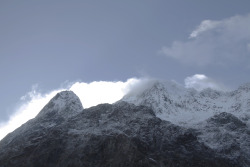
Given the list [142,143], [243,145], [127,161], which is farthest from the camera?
[243,145]

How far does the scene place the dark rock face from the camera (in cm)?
16738

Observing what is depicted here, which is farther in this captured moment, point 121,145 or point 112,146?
point 112,146

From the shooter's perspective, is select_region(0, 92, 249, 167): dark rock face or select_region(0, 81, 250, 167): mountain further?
select_region(0, 81, 250, 167): mountain

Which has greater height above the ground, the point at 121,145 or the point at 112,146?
the point at 121,145

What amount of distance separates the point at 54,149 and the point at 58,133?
11572 mm

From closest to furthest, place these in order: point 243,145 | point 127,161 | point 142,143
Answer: point 127,161
point 142,143
point 243,145

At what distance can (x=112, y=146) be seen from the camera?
567 ft

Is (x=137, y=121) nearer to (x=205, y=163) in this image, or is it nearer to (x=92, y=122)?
(x=92, y=122)

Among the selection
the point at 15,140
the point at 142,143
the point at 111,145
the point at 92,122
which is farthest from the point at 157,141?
the point at 15,140

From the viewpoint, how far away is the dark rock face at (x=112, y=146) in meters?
167

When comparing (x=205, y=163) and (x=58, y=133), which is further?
(x=58, y=133)

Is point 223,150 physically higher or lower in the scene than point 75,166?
higher

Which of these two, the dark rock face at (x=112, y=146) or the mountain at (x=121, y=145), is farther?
the mountain at (x=121, y=145)

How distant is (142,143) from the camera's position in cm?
17600
